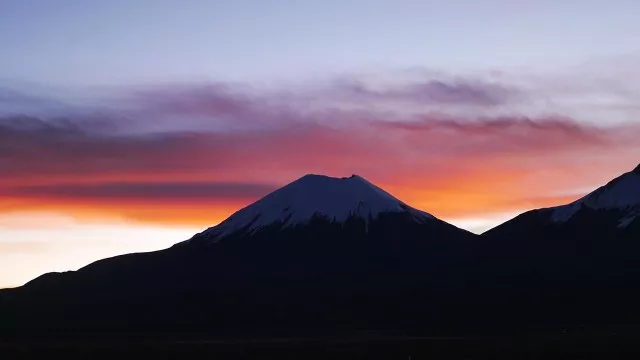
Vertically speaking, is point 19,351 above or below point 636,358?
above

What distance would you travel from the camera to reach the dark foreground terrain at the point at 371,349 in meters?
118

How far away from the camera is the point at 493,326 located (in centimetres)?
19100

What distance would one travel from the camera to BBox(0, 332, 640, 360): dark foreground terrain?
118 m

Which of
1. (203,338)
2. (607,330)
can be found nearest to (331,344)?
(203,338)

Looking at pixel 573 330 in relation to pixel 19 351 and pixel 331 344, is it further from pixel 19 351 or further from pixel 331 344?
pixel 19 351

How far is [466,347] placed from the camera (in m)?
131

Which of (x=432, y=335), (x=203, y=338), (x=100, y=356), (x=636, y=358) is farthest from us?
(x=203, y=338)

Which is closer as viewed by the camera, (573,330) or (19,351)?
(19,351)

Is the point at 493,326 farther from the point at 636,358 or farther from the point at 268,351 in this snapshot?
the point at 636,358

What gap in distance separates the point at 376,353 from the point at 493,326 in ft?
238

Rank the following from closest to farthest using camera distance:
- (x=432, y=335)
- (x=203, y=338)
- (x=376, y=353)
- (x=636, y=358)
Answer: (x=636, y=358), (x=376, y=353), (x=432, y=335), (x=203, y=338)

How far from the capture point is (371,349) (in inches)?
5148

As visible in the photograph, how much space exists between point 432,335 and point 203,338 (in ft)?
128

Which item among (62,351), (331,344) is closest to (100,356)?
(62,351)
